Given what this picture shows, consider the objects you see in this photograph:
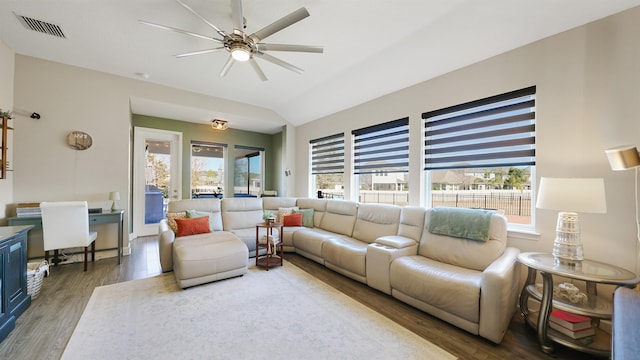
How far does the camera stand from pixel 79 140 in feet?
12.4

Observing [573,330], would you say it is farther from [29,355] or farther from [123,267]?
[123,267]

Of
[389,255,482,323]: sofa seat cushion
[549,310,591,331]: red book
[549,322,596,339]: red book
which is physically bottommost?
[549,322,596,339]: red book

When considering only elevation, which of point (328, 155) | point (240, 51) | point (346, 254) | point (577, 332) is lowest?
point (577, 332)

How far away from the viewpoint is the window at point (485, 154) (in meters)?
2.66

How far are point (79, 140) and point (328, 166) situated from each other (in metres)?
4.30

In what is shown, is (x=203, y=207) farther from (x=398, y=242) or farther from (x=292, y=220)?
(x=398, y=242)

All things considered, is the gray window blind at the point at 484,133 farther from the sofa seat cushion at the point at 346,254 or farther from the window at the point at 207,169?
the window at the point at 207,169

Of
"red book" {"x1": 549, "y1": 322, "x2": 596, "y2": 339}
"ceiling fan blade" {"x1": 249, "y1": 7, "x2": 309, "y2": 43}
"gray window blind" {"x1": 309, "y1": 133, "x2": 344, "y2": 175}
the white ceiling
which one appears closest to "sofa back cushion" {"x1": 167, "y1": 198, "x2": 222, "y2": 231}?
the white ceiling

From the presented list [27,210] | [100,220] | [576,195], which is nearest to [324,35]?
[576,195]

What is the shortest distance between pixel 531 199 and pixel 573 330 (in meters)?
1.28

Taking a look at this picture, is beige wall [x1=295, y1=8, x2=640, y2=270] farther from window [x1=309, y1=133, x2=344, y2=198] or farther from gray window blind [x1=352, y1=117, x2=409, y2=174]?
window [x1=309, y1=133, x2=344, y2=198]

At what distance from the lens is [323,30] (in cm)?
277

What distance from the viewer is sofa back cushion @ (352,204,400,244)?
11.4ft

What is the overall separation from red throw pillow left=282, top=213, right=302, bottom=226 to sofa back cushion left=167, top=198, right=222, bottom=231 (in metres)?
1.14
